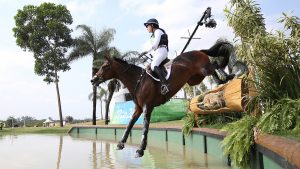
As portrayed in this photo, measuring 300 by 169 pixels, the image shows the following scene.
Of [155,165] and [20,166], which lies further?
[20,166]

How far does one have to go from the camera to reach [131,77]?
24.6 ft

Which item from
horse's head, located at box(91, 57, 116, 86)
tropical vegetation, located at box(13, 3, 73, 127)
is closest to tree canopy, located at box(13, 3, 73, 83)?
tropical vegetation, located at box(13, 3, 73, 127)

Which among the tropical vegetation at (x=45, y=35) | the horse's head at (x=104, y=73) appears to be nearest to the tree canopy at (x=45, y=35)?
the tropical vegetation at (x=45, y=35)

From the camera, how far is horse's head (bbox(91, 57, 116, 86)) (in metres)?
7.47

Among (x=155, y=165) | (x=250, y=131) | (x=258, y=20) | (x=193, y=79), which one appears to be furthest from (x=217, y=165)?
(x=258, y=20)

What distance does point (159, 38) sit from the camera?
713 centimetres

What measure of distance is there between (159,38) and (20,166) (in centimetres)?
482

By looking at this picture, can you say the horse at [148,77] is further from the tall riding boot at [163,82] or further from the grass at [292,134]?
the grass at [292,134]

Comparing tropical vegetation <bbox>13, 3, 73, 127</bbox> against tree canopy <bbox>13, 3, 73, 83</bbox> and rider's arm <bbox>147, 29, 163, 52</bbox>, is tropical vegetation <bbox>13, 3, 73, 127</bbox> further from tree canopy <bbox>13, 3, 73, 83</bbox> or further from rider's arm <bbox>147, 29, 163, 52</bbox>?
rider's arm <bbox>147, 29, 163, 52</bbox>

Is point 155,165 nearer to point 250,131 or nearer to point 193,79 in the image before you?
point 193,79

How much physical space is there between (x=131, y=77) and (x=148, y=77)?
1.37 ft

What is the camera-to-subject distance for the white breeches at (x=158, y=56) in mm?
7152

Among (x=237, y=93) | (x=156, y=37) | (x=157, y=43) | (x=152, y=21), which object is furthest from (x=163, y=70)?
(x=237, y=93)

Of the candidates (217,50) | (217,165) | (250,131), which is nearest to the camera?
(250,131)
